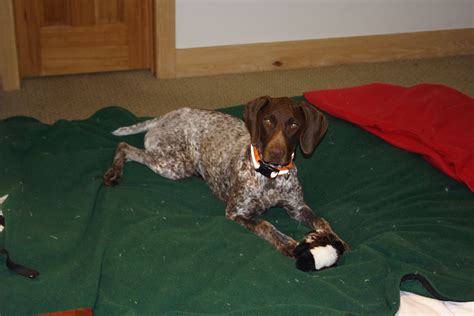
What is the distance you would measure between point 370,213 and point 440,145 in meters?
0.60

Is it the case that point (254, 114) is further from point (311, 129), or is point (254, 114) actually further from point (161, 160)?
point (161, 160)

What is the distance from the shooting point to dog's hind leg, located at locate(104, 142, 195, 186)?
12.3 ft

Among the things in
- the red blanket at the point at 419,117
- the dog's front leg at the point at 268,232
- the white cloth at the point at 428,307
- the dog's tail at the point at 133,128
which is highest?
the red blanket at the point at 419,117

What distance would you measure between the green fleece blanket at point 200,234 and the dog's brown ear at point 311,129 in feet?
1.37

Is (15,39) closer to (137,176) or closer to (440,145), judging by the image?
(137,176)

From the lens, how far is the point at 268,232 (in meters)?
3.25

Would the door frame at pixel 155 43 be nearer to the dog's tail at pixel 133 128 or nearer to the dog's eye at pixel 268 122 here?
the dog's tail at pixel 133 128

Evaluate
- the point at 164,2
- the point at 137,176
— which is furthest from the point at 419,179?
the point at 164,2

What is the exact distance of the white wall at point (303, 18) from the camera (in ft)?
17.5

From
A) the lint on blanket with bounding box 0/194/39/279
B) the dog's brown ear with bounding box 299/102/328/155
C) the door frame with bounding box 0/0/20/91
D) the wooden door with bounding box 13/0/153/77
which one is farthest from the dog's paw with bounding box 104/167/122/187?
the wooden door with bounding box 13/0/153/77

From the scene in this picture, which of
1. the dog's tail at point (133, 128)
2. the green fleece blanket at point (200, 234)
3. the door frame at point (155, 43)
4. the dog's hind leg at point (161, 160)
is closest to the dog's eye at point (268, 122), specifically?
the green fleece blanket at point (200, 234)

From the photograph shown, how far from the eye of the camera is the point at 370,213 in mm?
3410

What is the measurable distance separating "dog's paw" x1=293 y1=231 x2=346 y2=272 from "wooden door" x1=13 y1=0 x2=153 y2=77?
A: 2.82m

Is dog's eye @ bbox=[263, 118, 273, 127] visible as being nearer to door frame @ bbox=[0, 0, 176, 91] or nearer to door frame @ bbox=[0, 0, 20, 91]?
door frame @ bbox=[0, 0, 176, 91]
